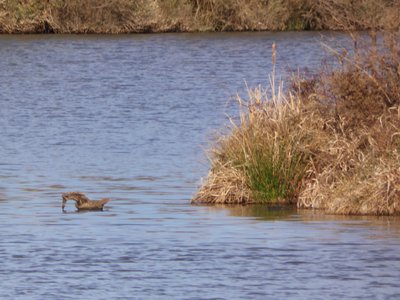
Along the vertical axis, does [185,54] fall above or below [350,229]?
above

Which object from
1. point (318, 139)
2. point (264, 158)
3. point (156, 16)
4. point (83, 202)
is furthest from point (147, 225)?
point (156, 16)

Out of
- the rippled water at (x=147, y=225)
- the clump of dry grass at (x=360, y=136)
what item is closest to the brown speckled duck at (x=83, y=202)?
the rippled water at (x=147, y=225)

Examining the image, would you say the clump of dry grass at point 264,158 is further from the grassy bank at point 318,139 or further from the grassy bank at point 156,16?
the grassy bank at point 156,16

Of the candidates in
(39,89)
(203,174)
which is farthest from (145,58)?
(203,174)

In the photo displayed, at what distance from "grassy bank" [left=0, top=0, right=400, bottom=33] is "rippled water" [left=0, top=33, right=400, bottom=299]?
2211 centimetres

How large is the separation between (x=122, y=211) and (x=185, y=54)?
32.4 m

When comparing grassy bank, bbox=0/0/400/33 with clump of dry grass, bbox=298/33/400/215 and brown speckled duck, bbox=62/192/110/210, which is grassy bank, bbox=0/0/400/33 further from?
brown speckled duck, bbox=62/192/110/210

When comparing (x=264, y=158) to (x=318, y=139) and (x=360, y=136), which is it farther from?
(x=360, y=136)

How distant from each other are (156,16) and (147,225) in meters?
43.6

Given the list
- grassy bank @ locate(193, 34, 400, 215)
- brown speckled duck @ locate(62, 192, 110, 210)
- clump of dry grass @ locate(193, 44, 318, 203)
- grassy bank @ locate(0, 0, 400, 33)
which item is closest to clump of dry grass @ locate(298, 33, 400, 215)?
grassy bank @ locate(193, 34, 400, 215)

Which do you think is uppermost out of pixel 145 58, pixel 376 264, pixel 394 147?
pixel 145 58

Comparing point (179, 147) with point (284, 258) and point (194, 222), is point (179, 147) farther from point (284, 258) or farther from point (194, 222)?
point (284, 258)

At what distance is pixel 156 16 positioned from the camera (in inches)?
2386

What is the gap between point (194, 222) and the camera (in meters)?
17.4
